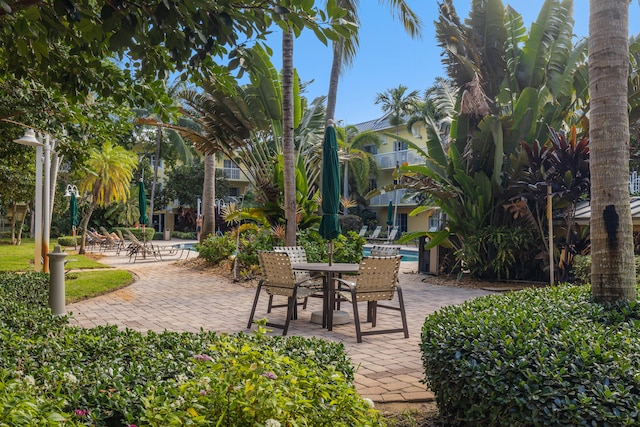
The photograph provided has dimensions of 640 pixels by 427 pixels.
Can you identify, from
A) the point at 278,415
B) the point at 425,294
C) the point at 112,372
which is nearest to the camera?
the point at 278,415

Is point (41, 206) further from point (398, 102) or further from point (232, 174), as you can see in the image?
point (232, 174)

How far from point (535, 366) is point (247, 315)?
5.34 metres

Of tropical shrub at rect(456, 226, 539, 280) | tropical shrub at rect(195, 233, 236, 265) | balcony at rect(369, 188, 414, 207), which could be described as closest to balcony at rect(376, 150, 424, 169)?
balcony at rect(369, 188, 414, 207)

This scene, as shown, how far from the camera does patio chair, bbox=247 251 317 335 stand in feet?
20.2

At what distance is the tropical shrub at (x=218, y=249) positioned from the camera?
13828 millimetres

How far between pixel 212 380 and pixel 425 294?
8.24m

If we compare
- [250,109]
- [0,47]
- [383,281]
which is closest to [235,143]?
[250,109]

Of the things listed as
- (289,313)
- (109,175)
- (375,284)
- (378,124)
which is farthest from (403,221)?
(289,313)

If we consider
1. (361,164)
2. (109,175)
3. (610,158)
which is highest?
(361,164)

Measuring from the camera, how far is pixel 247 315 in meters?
7.47

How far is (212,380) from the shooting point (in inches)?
82.7

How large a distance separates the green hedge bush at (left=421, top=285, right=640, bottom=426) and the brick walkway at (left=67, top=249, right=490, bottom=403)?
25.5 inches

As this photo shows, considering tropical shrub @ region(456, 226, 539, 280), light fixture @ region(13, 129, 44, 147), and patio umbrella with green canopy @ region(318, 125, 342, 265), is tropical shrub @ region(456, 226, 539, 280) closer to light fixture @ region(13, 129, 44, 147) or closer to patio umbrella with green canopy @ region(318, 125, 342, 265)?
patio umbrella with green canopy @ region(318, 125, 342, 265)

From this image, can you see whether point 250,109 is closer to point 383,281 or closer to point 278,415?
point 383,281
